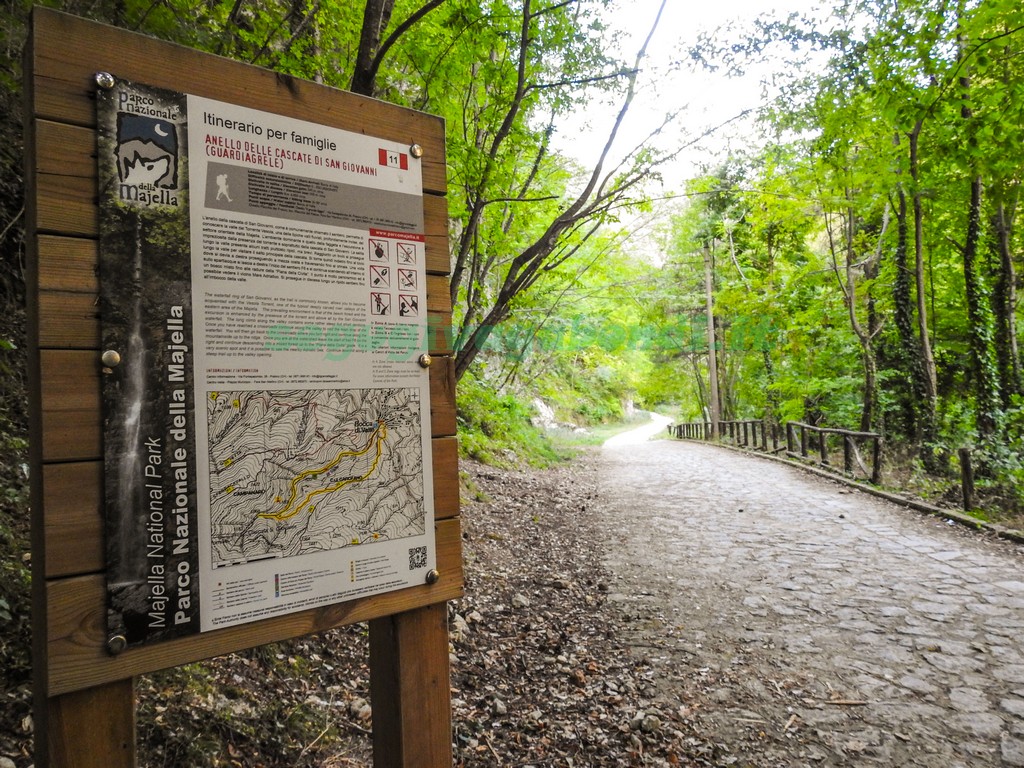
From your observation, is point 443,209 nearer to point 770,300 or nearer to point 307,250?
point 307,250

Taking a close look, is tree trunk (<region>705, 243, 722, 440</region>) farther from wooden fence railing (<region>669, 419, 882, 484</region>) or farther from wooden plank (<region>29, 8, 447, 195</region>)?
wooden plank (<region>29, 8, 447, 195</region>)

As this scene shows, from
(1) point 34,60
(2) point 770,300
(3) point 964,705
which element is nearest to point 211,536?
(1) point 34,60

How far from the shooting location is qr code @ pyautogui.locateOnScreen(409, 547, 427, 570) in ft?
5.70

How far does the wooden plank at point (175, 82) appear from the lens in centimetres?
129

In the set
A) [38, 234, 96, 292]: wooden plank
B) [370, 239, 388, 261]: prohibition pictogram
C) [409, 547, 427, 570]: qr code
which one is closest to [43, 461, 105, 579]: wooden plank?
[38, 234, 96, 292]: wooden plank

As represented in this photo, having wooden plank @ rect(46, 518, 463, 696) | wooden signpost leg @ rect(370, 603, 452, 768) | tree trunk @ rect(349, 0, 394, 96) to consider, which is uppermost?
tree trunk @ rect(349, 0, 394, 96)

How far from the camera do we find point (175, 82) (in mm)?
1447

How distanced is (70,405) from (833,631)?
464cm

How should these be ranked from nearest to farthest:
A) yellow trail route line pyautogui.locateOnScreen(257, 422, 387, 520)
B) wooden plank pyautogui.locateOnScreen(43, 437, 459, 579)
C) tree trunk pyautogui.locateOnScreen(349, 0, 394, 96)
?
1. wooden plank pyautogui.locateOnScreen(43, 437, 459, 579)
2. yellow trail route line pyautogui.locateOnScreen(257, 422, 387, 520)
3. tree trunk pyautogui.locateOnScreen(349, 0, 394, 96)

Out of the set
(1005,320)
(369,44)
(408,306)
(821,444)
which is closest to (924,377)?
(1005,320)

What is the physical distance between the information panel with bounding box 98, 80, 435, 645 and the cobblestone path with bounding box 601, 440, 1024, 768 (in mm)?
2453

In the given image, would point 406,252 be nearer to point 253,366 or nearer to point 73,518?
point 253,366

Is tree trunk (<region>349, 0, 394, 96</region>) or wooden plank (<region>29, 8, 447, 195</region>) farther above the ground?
tree trunk (<region>349, 0, 394, 96</region>)

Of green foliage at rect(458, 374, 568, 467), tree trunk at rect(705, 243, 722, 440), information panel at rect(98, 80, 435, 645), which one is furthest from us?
tree trunk at rect(705, 243, 722, 440)
